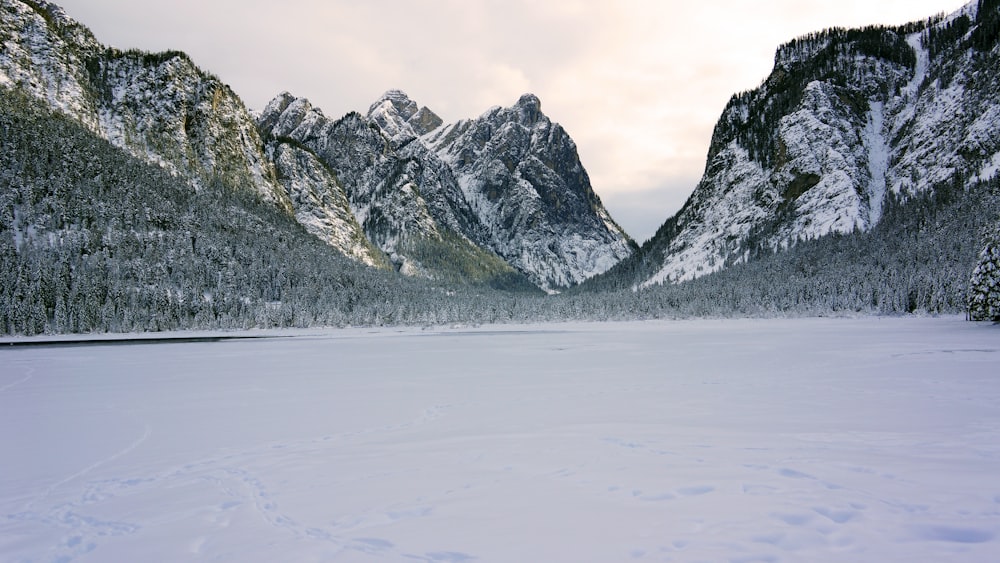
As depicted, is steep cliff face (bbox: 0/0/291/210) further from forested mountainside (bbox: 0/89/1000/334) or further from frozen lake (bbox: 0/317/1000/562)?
frozen lake (bbox: 0/317/1000/562)

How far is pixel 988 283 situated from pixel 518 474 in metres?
70.3

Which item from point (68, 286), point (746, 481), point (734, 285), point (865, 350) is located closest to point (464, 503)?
point (746, 481)

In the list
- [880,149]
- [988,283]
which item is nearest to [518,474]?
[988,283]

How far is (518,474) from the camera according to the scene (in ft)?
31.2

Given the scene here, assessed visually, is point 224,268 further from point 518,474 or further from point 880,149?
point 880,149

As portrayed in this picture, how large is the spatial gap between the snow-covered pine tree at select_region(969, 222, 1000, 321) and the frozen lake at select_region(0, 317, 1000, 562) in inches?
1912

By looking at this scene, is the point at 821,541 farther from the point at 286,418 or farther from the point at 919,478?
the point at 286,418

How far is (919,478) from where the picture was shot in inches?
327

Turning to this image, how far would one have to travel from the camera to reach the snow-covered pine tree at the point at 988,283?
2190 inches

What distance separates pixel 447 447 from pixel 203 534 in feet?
18.0

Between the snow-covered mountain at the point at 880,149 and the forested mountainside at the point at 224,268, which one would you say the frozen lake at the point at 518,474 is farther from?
the snow-covered mountain at the point at 880,149

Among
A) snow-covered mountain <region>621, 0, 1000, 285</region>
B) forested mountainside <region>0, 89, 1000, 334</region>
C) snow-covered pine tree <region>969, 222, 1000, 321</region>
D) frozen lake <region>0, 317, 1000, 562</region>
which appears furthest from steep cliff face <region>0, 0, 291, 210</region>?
snow-covered pine tree <region>969, 222, 1000, 321</region>

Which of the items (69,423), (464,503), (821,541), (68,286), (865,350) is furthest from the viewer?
(68,286)

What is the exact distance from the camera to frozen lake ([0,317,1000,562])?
21.3 ft
